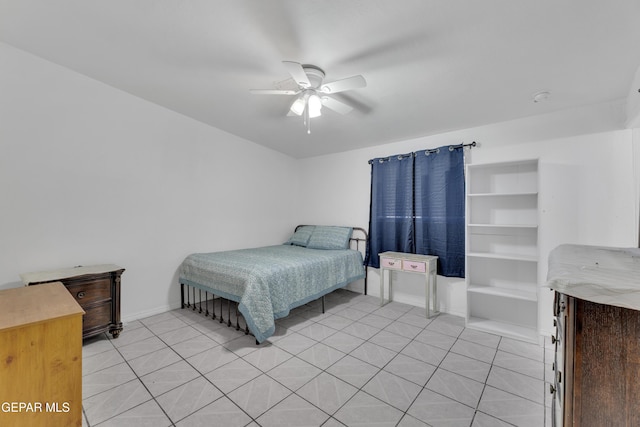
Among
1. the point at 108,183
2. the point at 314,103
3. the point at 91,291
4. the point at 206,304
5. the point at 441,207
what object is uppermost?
the point at 314,103

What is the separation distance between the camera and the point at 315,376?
203cm

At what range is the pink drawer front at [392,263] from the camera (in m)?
3.34

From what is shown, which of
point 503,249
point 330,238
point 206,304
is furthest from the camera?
point 330,238

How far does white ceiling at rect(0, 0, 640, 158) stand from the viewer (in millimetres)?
1594

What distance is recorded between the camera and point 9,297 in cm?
139

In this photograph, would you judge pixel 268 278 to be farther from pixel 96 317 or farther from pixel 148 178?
pixel 148 178

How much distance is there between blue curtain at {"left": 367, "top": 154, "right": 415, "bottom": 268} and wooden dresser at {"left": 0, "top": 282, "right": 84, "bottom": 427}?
3.37m

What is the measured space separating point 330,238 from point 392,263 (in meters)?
1.08

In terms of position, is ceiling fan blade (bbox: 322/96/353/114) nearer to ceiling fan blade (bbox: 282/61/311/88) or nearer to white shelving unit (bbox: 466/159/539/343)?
ceiling fan blade (bbox: 282/61/311/88)

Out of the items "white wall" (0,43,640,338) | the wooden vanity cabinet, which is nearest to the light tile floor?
"white wall" (0,43,640,338)

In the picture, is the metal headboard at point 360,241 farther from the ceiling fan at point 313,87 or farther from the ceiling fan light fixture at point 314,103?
the ceiling fan light fixture at point 314,103

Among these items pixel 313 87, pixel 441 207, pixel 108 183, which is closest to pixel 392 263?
pixel 441 207

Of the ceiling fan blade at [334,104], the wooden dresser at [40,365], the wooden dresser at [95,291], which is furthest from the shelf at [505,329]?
the wooden dresser at [95,291]

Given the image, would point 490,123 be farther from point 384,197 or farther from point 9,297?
point 9,297
